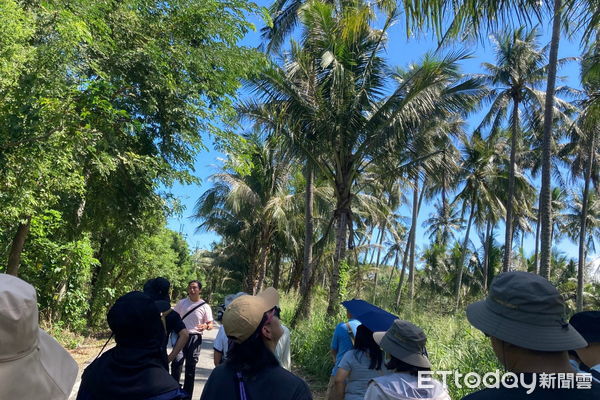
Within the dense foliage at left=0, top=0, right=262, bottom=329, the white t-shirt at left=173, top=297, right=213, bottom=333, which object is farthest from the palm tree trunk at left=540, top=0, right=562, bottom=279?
the white t-shirt at left=173, top=297, right=213, bottom=333

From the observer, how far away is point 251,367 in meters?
2.19

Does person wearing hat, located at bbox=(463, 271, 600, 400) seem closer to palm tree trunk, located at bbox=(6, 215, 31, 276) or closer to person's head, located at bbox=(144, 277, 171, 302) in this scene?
person's head, located at bbox=(144, 277, 171, 302)

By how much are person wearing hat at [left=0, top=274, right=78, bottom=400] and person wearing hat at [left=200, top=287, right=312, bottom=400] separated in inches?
28.3

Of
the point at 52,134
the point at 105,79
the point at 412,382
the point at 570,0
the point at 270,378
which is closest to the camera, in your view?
the point at 270,378

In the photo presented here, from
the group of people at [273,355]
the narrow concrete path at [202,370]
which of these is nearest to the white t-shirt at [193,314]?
the narrow concrete path at [202,370]

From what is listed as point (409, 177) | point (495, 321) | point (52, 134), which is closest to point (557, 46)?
point (409, 177)

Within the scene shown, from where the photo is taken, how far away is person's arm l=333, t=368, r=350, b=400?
375cm

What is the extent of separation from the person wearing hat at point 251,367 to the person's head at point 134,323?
62 centimetres

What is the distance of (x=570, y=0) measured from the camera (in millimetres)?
3746

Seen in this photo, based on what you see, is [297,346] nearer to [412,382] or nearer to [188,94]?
[188,94]

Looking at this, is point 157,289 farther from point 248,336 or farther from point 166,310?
point 248,336

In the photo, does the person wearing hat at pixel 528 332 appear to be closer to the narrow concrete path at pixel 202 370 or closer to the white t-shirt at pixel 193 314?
the white t-shirt at pixel 193 314

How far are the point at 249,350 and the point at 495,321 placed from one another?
1.14 metres

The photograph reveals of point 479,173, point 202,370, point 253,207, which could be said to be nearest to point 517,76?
point 479,173
